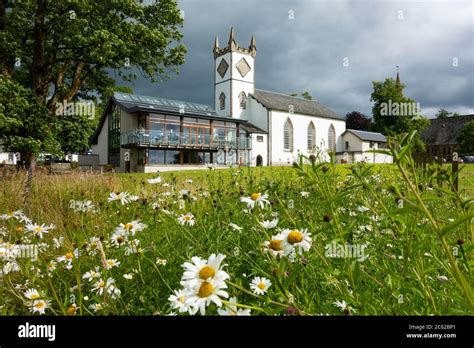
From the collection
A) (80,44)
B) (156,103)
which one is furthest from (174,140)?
(80,44)

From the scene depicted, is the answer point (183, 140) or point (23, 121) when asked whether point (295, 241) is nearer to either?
point (23, 121)

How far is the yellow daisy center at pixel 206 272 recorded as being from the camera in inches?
31.5

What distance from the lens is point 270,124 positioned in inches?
1344

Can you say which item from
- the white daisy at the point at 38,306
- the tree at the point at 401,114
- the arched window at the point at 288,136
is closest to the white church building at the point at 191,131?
the arched window at the point at 288,136

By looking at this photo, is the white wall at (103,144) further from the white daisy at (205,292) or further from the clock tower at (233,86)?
the white daisy at (205,292)

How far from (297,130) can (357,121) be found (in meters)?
7.60

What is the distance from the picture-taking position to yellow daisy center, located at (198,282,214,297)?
0.77 meters

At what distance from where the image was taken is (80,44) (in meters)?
8.55

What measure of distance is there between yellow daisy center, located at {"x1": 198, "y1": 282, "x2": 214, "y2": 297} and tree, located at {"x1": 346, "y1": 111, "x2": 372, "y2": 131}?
36975 millimetres

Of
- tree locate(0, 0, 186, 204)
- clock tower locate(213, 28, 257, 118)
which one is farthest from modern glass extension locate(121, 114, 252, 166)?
tree locate(0, 0, 186, 204)

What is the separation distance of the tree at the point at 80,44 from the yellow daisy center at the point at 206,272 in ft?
23.6

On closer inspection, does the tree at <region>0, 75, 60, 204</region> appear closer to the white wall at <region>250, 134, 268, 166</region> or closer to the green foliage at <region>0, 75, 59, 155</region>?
the green foliage at <region>0, 75, 59, 155</region>
